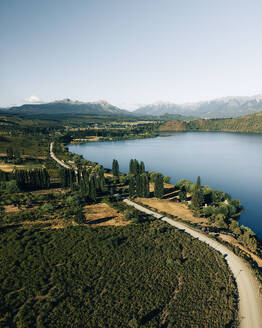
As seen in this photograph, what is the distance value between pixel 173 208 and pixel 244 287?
3524 centimetres

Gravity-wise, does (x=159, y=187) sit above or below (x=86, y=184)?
below

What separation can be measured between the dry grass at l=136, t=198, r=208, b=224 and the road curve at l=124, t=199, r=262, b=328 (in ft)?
31.5

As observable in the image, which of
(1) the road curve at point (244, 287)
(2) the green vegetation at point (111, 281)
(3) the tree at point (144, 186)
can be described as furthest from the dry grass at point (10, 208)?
(1) the road curve at point (244, 287)

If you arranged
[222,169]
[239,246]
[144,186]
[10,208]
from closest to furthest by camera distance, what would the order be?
[239,246]
[10,208]
[144,186]
[222,169]

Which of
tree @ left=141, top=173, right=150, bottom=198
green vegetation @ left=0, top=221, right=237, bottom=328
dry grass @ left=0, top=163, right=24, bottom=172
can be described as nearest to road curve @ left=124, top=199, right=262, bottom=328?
green vegetation @ left=0, top=221, right=237, bottom=328

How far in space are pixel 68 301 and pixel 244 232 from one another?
4657 centimetres

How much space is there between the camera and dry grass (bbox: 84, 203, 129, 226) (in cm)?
5653

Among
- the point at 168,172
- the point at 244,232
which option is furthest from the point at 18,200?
the point at 168,172

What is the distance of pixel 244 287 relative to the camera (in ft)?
119

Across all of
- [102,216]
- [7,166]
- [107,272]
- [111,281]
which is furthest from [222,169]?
[7,166]

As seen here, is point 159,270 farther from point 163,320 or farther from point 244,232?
point 244,232

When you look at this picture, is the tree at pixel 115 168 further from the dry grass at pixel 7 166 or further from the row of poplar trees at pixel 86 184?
the dry grass at pixel 7 166

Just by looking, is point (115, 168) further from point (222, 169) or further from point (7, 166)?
point (222, 169)

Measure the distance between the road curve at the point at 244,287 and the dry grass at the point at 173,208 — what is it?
961cm
